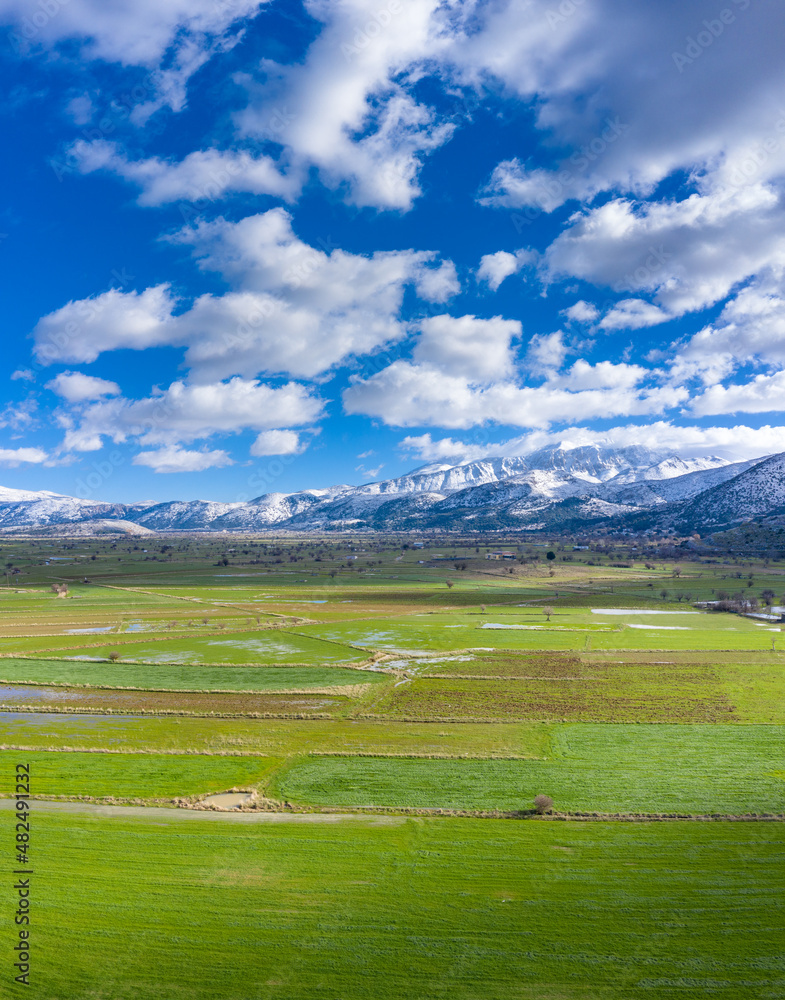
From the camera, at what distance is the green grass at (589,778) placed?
3139 centimetres

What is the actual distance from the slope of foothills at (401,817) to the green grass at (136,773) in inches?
7.4

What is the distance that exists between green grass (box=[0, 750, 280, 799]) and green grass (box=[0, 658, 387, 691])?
17748mm

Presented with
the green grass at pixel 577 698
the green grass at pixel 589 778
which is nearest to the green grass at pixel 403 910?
the green grass at pixel 589 778

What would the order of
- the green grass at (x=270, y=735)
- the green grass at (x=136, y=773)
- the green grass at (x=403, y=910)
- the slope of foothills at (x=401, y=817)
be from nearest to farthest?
the green grass at (x=403, y=910) < the slope of foothills at (x=401, y=817) < the green grass at (x=136, y=773) < the green grass at (x=270, y=735)

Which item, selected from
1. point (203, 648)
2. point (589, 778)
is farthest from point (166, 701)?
point (589, 778)

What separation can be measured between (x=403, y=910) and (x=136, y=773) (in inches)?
813

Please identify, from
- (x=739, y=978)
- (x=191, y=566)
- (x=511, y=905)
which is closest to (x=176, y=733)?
(x=511, y=905)

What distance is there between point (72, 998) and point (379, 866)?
12.1 meters

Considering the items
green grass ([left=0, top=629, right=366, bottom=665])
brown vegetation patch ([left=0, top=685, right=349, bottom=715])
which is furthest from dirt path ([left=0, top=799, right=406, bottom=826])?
green grass ([left=0, top=629, right=366, bottom=665])

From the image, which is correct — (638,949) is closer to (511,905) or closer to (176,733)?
(511,905)

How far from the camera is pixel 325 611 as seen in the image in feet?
339

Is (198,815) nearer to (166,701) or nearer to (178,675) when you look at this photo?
(166,701)

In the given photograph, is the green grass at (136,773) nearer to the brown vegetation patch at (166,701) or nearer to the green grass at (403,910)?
the green grass at (403,910)

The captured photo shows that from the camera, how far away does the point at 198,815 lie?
30.0 metres
